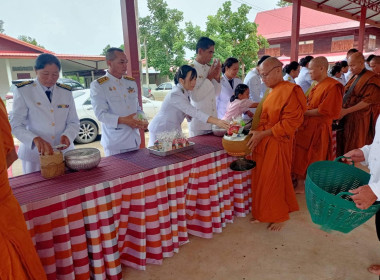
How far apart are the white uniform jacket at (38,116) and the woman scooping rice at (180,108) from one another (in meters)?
0.87

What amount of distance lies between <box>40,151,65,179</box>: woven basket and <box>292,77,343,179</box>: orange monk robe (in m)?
2.76

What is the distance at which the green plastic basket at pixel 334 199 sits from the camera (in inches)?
64.4

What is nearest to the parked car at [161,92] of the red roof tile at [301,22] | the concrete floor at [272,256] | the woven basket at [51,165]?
the red roof tile at [301,22]

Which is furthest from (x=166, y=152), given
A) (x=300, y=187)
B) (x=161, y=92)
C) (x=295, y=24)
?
(x=161, y=92)

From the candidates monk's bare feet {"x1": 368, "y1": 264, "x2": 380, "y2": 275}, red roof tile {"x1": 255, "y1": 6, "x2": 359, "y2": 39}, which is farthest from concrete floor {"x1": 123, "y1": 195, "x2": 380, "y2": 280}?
red roof tile {"x1": 255, "y1": 6, "x2": 359, "y2": 39}

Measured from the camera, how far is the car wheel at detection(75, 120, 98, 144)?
7059 millimetres

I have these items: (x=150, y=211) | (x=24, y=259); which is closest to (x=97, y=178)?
(x=150, y=211)

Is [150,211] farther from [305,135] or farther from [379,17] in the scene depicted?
[379,17]

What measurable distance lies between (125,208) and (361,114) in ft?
12.7

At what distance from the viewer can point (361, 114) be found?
4.19 m

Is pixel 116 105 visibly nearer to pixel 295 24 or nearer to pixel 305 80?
pixel 305 80

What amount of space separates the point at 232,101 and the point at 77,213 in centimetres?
229

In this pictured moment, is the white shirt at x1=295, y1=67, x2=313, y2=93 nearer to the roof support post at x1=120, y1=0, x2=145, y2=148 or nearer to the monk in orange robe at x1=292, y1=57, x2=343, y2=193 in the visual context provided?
the monk in orange robe at x1=292, y1=57, x2=343, y2=193

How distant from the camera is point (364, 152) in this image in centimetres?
186
